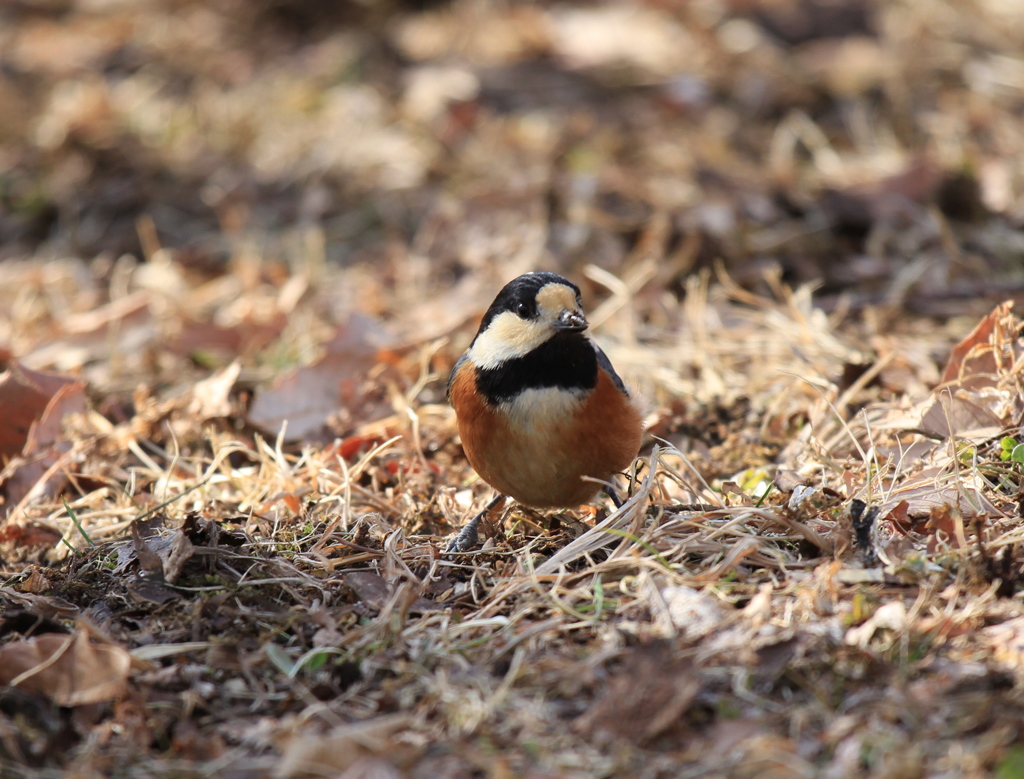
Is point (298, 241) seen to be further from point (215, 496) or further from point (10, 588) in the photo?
point (10, 588)

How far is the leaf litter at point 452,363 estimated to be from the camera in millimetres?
2822

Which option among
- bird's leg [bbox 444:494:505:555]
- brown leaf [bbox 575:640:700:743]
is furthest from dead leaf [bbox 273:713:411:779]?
bird's leg [bbox 444:494:505:555]

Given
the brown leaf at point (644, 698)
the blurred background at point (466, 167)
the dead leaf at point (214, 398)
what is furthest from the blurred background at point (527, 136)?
the brown leaf at point (644, 698)

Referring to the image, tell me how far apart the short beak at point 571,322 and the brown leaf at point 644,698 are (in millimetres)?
1337

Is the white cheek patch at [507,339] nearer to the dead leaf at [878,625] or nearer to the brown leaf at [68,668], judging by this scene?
the dead leaf at [878,625]

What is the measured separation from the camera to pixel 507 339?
4.01 metres

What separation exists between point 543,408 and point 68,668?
1.81 meters

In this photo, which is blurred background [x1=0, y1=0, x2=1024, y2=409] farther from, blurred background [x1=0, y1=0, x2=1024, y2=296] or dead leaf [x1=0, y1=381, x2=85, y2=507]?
dead leaf [x1=0, y1=381, x2=85, y2=507]

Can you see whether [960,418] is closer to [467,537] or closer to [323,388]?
[467,537]

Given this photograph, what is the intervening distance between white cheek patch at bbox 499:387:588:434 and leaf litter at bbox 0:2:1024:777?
A: 0.39m

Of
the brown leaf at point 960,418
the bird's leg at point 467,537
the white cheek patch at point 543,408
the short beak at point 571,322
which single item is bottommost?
the bird's leg at point 467,537

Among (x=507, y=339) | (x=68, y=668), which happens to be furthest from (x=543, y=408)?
(x=68, y=668)

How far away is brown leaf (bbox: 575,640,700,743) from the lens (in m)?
2.65

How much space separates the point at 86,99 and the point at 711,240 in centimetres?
519
